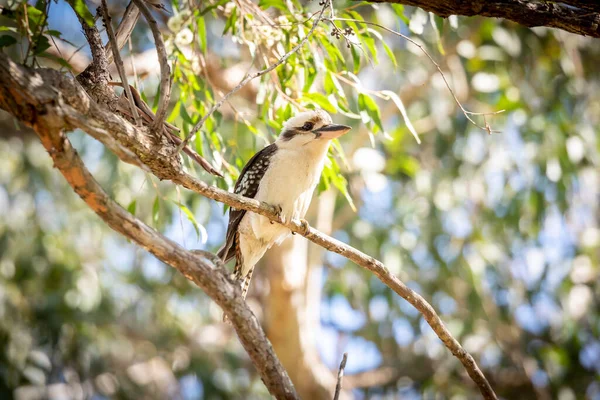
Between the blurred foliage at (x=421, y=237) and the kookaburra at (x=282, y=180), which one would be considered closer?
the kookaburra at (x=282, y=180)

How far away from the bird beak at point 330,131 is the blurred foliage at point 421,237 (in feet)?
6.79

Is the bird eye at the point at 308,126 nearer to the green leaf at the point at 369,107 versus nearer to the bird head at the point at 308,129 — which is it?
the bird head at the point at 308,129

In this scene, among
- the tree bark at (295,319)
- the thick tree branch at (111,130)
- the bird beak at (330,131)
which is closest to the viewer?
the thick tree branch at (111,130)

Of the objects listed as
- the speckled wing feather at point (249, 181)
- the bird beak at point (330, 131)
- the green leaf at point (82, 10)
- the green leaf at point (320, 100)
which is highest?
the green leaf at point (82, 10)

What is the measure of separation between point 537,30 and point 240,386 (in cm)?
407

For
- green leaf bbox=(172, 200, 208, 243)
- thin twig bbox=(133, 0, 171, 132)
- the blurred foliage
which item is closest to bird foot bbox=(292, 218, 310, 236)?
green leaf bbox=(172, 200, 208, 243)

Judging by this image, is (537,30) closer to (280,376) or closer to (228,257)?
(228,257)

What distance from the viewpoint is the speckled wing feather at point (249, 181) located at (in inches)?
112

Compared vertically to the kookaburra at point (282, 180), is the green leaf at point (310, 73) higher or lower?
higher

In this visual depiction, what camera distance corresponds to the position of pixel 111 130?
5.63 feet

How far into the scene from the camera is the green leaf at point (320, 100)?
267cm

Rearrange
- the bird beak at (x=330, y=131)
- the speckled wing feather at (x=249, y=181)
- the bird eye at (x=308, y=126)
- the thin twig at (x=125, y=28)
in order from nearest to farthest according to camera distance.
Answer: the thin twig at (x=125, y=28) → the bird beak at (x=330, y=131) → the bird eye at (x=308, y=126) → the speckled wing feather at (x=249, y=181)

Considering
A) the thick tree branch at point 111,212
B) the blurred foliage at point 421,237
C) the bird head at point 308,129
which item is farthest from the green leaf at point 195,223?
the blurred foliage at point 421,237

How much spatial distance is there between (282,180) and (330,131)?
280mm
